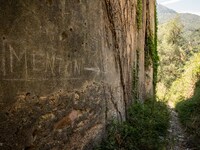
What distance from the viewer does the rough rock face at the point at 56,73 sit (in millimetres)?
3584

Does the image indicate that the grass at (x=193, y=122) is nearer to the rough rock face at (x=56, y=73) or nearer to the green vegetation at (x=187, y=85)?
the rough rock face at (x=56, y=73)

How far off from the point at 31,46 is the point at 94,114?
256 cm

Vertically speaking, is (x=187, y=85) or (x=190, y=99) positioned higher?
(x=187, y=85)

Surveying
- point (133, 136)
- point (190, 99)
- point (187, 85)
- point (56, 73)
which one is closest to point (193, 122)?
point (133, 136)

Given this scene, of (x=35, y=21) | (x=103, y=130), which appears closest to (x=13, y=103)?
(x=35, y=21)

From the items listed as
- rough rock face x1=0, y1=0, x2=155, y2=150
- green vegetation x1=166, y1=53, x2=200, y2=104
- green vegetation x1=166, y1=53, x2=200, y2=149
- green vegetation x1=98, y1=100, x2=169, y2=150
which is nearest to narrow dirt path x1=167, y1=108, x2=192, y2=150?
green vegetation x1=166, y1=53, x2=200, y2=149

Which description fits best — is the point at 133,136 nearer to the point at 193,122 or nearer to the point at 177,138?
the point at 177,138

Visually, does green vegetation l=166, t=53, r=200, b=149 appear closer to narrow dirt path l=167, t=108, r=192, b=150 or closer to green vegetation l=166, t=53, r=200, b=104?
green vegetation l=166, t=53, r=200, b=104

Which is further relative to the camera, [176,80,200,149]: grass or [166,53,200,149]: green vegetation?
[166,53,200,149]: green vegetation

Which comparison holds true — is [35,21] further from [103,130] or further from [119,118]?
[119,118]

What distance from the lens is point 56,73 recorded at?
4477 millimetres

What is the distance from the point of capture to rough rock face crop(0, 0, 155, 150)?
358cm

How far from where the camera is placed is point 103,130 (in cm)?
645

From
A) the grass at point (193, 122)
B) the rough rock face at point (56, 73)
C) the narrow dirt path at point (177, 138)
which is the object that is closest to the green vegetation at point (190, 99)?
the grass at point (193, 122)
